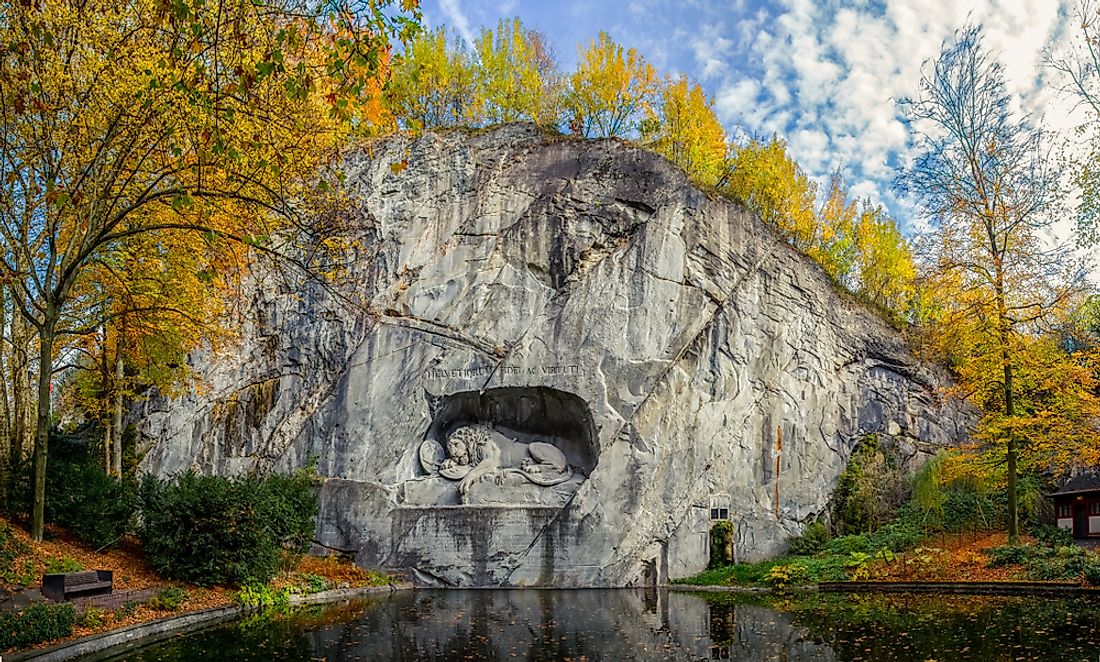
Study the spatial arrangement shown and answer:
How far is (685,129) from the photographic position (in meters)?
26.7

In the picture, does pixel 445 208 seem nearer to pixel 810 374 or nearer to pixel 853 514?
pixel 810 374

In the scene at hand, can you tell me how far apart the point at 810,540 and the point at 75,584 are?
1595cm

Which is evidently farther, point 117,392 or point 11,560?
point 117,392

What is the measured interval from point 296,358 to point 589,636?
1535cm

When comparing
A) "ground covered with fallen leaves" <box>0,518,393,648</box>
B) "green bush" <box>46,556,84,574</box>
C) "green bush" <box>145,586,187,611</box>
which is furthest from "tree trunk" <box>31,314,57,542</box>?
"green bush" <box>145,586,187,611</box>

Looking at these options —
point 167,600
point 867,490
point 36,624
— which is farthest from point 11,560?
point 867,490

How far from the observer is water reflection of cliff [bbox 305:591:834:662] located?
8.68 m

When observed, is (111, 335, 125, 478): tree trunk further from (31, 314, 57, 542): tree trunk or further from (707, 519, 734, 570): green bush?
(707, 519, 734, 570): green bush

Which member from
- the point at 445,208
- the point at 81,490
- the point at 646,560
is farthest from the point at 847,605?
the point at 445,208

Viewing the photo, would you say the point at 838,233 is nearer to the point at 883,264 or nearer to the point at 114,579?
the point at 883,264

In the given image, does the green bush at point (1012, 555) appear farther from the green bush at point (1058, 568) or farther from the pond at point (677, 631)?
the pond at point (677, 631)

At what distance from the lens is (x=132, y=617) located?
34.9 ft

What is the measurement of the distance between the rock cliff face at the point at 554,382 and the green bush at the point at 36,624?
1081 centimetres

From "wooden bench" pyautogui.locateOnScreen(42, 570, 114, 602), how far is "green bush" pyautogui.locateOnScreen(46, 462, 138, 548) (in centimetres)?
233
